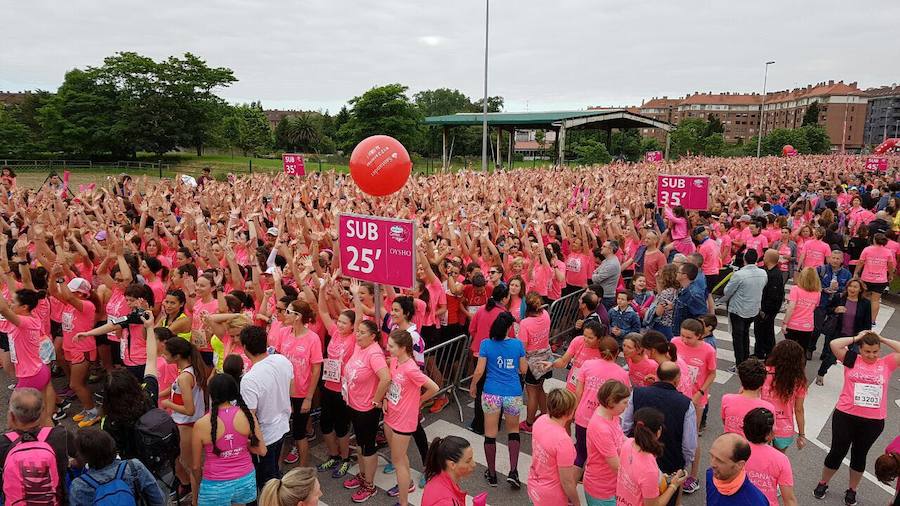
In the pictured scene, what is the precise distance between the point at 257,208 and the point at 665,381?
9.56 m

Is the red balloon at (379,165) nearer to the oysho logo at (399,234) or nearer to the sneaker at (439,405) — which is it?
the oysho logo at (399,234)

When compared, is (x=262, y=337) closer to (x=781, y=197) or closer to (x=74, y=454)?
(x=74, y=454)

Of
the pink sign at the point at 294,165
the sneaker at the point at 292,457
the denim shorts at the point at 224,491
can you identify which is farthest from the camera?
the pink sign at the point at 294,165

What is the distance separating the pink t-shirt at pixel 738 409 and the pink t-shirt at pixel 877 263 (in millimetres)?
6591

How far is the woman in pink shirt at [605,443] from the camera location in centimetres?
391

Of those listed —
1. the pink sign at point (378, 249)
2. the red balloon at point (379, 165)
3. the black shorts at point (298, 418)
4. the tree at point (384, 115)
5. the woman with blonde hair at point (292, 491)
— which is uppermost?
the tree at point (384, 115)

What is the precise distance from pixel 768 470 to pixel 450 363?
399 centimetres

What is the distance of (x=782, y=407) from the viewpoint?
458 centimetres

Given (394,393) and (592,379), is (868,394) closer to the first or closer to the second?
(592,379)

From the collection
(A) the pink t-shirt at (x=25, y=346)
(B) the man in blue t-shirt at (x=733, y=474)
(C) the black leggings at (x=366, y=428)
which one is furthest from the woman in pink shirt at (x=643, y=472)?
(A) the pink t-shirt at (x=25, y=346)

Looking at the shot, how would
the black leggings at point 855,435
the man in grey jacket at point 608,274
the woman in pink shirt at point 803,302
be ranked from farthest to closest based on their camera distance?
1. the man in grey jacket at point 608,274
2. the woman in pink shirt at point 803,302
3. the black leggings at point 855,435

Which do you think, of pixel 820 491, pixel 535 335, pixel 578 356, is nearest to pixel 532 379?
pixel 535 335

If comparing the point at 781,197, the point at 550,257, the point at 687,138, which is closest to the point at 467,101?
the point at 687,138

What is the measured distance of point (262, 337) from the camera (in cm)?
450
